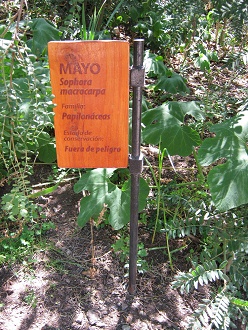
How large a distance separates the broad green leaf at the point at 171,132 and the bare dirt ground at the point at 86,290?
530 millimetres

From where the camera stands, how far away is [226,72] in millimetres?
3877

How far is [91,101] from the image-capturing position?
1526mm

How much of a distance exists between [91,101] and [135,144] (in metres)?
0.27

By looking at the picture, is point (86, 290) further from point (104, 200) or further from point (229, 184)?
point (229, 184)

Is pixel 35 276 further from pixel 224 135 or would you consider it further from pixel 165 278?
pixel 224 135

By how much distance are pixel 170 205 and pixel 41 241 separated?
2.54 feet

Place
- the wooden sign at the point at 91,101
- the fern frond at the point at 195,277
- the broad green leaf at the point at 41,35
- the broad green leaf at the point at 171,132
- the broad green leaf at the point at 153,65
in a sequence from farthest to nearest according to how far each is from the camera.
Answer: the broad green leaf at the point at 153,65 < the broad green leaf at the point at 41,35 < the broad green leaf at the point at 171,132 < the fern frond at the point at 195,277 < the wooden sign at the point at 91,101

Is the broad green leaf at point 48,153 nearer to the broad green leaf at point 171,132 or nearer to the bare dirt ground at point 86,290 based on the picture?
the bare dirt ground at point 86,290

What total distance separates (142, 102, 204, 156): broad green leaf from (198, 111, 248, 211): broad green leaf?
212 millimetres

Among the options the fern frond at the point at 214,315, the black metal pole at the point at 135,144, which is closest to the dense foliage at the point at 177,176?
the fern frond at the point at 214,315

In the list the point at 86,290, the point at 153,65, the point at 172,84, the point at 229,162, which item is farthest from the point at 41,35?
the point at 86,290

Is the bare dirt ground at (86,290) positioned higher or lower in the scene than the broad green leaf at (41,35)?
lower

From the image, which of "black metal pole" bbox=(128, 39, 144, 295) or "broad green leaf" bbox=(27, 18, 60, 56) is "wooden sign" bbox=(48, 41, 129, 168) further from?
"broad green leaf" bbox=(27, 18, 60, 56)

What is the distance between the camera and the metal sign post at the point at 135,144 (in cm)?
152
